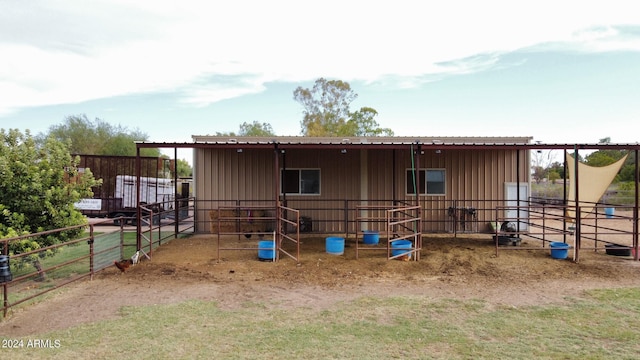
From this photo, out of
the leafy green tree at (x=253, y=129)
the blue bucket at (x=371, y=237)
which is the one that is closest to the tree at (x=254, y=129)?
the leafy green tree at (x=253, y=129)

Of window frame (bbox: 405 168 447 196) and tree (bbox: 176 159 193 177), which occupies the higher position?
tree (bbox: 176 159 193 177)

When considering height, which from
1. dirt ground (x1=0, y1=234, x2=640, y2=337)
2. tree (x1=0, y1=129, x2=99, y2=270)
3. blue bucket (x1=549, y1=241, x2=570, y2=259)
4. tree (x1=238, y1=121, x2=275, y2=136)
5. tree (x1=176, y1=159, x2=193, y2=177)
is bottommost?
dirt ground (x1=0, y1=234, x2=640, y2=337)

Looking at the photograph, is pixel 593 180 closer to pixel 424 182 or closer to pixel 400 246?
pixel 424 182

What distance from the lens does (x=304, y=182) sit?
13297mm

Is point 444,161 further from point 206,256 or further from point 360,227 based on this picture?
point 206,256

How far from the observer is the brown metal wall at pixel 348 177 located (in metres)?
13.1

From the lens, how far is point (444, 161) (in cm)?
1351

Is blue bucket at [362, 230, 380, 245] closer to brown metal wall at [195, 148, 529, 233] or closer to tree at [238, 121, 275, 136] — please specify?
brown metal wall at [195, 148, 529, 233]

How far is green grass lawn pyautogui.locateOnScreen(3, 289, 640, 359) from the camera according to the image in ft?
14.3

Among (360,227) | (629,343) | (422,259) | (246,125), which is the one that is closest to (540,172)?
(246,125)

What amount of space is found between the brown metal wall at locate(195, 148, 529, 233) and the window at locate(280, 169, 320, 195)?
0.16 metres

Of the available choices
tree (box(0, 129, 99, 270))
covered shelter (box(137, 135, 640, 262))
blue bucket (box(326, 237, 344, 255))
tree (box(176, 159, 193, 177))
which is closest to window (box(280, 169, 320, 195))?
covered shelter (box(137, 135, 640, 262))

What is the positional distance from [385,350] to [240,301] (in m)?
2.73

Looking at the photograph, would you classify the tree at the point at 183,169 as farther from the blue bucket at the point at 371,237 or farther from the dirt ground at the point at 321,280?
the blue bucket at the point at 371,237
